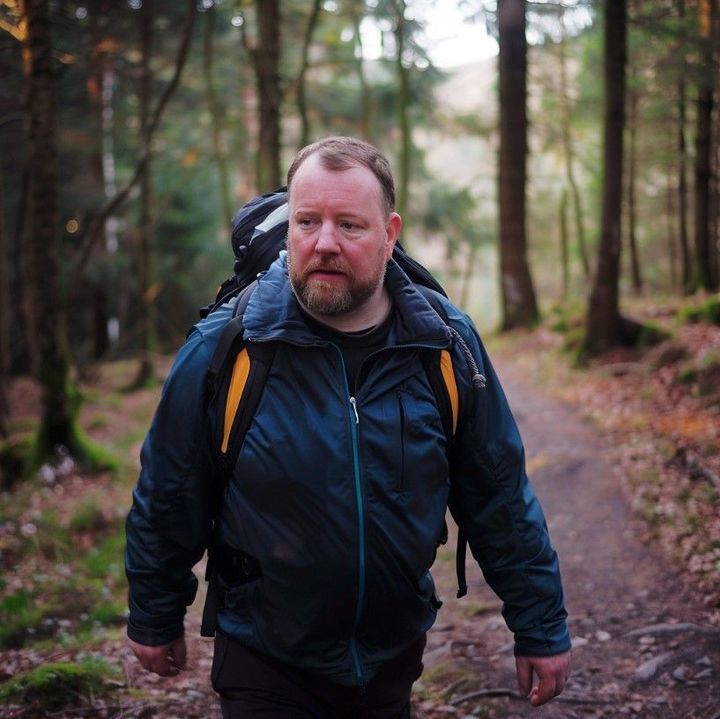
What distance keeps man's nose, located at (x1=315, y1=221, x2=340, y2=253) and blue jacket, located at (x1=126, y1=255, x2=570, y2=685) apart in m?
0.23

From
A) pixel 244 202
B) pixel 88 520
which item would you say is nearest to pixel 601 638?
pixel 88 520

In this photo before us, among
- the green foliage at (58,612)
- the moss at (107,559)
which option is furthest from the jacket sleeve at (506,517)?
the moss at (107,559)

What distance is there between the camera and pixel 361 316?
270 cm

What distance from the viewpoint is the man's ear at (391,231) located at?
8.91 feet

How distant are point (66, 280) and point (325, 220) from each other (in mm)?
19983

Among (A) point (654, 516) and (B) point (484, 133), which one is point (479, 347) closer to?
(A) point (654, 516)

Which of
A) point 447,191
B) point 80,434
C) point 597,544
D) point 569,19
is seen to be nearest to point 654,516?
point 597,544

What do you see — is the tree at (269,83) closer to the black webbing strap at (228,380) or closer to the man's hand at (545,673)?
the black webbing strap at (228,380)

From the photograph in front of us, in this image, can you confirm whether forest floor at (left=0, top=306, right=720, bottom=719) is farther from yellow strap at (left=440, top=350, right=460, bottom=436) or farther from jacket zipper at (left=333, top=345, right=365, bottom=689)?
yellow strap at (left=440, top=350, right=460, bottom=436)

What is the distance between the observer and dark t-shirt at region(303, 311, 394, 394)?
2.59 m

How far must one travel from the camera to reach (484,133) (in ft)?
77.0

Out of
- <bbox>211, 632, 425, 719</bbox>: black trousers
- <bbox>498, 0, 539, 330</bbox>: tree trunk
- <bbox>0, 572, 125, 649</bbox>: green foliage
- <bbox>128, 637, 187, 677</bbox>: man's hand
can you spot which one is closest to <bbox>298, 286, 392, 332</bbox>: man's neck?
<bbox>211, 632, 425, 719</bbox>: black trousers

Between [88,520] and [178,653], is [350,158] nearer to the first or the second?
[178,653]

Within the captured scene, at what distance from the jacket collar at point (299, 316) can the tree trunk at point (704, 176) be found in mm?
13674
